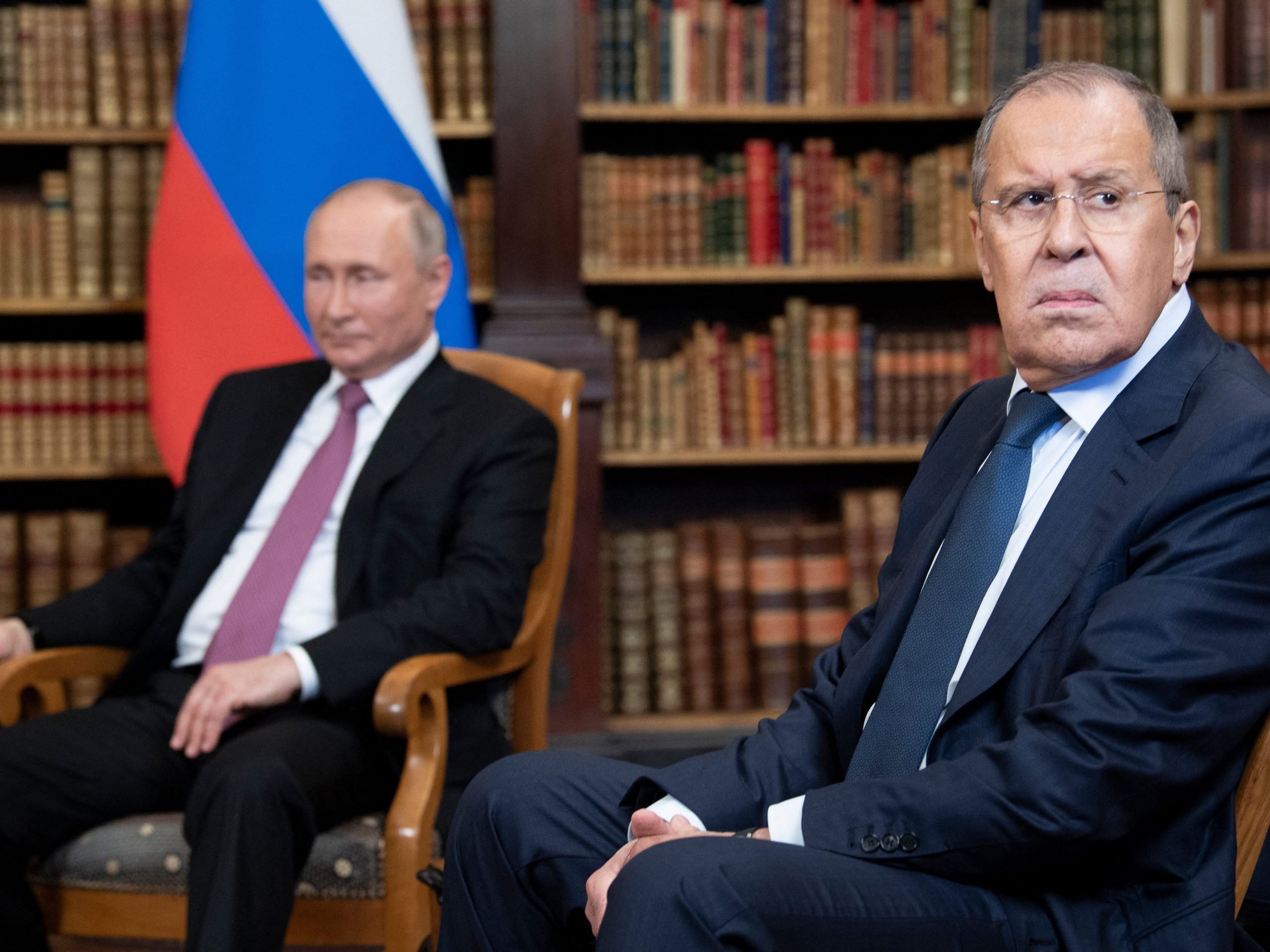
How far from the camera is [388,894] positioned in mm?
1664

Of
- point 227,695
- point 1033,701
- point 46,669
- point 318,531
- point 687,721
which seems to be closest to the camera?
point 1033,701

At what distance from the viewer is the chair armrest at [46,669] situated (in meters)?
1.91

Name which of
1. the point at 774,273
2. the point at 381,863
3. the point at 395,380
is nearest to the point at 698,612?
the point at 774,273

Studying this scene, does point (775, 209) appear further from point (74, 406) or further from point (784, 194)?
point (74, 406)

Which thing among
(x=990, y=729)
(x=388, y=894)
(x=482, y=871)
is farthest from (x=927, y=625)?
(x=388, y=894)

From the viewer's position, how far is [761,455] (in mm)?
3307

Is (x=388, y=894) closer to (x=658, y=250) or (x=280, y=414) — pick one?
(x=280, y=414)

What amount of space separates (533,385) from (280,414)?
45 centimetres

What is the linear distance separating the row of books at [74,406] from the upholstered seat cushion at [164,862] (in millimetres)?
1731

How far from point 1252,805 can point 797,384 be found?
224 cm

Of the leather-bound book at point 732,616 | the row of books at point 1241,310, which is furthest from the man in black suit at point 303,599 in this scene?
the row of books at point 1241,310

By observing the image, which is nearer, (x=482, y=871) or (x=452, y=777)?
(x=482, y=871)

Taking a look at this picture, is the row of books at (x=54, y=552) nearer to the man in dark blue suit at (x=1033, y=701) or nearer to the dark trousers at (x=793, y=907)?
the man in dark blue suit at (x=1033, y=701)

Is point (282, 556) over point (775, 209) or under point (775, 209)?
under
